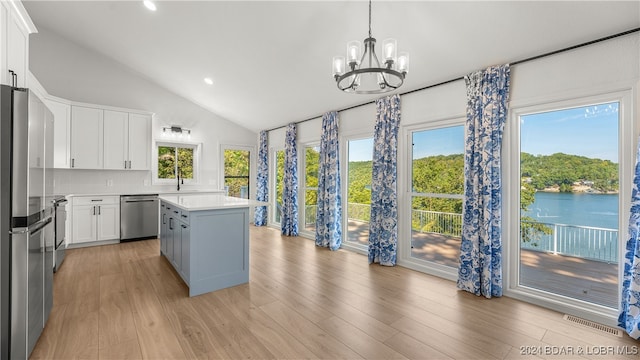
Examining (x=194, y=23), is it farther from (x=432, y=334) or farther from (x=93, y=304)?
(x=432, y=334)

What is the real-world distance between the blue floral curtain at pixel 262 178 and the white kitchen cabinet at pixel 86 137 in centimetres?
321

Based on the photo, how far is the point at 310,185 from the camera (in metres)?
6.05

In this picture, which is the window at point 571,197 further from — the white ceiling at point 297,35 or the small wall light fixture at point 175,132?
the small wall light fixture at point 175,132

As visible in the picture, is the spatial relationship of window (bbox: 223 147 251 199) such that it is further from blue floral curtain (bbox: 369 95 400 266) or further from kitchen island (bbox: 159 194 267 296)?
blue floral curtain (bbox: 369 95 400 266)

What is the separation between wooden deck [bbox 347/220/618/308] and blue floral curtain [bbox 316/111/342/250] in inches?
56.3

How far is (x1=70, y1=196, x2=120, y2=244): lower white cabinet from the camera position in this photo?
16.1ft

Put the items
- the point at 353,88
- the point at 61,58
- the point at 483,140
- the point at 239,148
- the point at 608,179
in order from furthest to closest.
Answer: the point at 239,148 < the point at 61,58 < the point at 483,140 < the point at 608,179 < the point at 353,88

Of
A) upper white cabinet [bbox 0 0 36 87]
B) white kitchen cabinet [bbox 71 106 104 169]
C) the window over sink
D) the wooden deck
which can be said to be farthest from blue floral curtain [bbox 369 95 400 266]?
white kitchen cabinet [bbox 71 106 104 169]

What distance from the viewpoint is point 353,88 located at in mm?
2264

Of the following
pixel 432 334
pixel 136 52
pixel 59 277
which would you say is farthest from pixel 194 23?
pixel 432 334

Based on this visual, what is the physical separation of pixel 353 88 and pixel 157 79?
534 cm

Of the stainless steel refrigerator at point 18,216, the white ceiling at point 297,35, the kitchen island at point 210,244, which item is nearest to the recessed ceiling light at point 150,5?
the white ceiling at point 297,35

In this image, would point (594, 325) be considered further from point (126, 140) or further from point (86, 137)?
point (86, 137)

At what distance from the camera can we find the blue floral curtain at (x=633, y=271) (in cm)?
218
